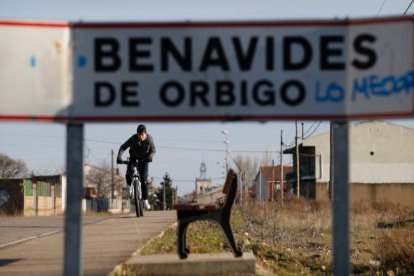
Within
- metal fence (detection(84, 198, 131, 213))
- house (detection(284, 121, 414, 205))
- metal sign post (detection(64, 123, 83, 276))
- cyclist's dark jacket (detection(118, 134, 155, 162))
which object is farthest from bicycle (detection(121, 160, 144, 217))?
house (detection(284, 121, 414, 205))

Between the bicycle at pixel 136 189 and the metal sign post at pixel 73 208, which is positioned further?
the bicycle at pixel 136 189

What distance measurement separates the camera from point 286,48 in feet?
17.9

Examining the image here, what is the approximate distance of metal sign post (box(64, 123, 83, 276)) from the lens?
5.39 meters

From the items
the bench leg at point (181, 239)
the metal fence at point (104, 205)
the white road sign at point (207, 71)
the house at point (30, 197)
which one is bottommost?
the metal fence at point (104, 205)

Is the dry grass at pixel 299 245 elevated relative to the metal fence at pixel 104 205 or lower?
elevated

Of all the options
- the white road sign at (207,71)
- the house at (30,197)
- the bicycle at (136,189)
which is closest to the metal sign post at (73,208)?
the white road sign at (207,71)

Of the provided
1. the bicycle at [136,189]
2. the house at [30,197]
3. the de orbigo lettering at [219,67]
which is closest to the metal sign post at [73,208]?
the de orbigo lettering at [219,67]

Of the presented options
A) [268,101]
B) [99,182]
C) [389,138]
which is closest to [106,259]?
[268,101]

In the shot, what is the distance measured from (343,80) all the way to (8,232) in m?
10.5

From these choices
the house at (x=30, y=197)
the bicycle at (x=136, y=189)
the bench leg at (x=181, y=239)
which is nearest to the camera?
the bench leg at (x=181, y=239)

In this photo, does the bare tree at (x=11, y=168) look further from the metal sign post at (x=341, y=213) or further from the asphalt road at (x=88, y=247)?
the metal sign post at (x=341, y=213)

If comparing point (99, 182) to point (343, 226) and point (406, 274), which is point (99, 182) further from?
point (343, 226)

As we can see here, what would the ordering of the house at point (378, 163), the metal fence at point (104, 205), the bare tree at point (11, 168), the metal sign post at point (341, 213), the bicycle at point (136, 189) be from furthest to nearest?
the bare tree at point (11, 168), the house at point (378, 163), the metal fence at point (104, 205), the bicycle at point (136, 189), the metal sign post at point (341, 213)

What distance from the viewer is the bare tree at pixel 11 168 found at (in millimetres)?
94387
